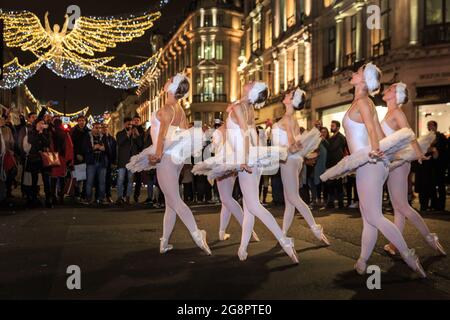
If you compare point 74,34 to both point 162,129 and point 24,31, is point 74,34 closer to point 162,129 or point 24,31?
point 24,31

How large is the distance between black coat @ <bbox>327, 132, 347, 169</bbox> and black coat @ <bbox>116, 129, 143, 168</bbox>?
15.9 feet

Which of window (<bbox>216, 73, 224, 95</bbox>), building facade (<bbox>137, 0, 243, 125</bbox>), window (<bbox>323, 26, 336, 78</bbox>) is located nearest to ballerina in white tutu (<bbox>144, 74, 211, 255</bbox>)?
window (<bbox>323, 26, 336, 78</bbox>)

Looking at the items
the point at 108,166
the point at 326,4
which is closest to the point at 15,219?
the point at 108,166

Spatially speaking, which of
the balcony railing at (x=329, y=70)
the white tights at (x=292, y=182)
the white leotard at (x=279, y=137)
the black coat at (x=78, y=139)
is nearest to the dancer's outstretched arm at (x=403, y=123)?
the white tights at (x=292, y=182)

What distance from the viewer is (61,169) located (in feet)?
44.9

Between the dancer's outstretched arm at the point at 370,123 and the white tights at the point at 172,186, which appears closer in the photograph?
the dancer's outstretched arm at the point at 370,123

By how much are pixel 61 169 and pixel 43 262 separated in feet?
25.2

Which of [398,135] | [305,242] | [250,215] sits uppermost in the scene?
[398,135]

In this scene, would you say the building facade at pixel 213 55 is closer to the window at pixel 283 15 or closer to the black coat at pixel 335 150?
the window at pixel 283 15

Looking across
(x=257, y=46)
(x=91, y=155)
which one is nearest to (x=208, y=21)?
(x=257, y=46)

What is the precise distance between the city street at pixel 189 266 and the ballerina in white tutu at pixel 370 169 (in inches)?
12.7

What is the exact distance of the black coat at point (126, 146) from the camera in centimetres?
1449
